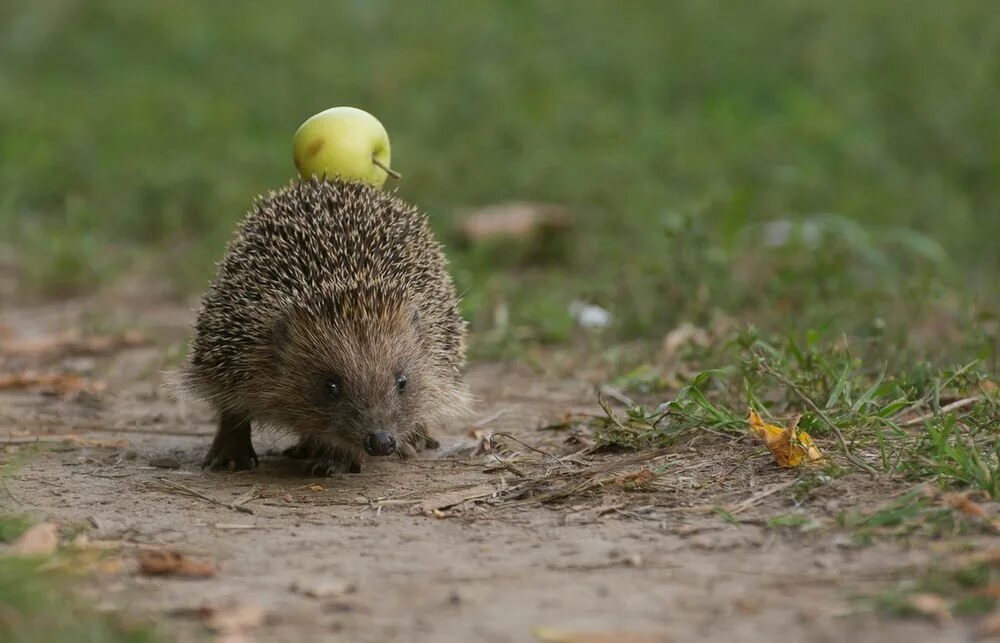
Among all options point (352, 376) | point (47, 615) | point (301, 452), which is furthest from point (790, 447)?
point (47, 615)

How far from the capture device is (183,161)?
1420cm

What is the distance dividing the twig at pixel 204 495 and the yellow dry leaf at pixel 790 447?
2374 mm


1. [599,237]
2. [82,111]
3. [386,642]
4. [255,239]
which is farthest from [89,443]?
[82,111]

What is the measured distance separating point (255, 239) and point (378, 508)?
192 centimetres

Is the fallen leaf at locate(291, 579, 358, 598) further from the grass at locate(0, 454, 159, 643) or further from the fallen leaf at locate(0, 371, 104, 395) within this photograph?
the fallen leaf at locate(0, 371, 104, 395)

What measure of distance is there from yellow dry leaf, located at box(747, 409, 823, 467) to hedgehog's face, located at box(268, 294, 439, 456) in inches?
74.9

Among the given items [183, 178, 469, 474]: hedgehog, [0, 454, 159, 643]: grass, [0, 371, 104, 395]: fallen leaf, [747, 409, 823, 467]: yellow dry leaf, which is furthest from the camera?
[0, 371, 104, 395]: fallen leaf

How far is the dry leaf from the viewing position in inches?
207

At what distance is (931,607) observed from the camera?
179 inches

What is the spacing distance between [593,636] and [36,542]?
2.25 metres

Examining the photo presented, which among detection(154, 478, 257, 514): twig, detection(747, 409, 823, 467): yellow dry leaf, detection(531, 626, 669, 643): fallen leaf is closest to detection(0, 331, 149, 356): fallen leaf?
detection(154, 478, 257, 514): twig

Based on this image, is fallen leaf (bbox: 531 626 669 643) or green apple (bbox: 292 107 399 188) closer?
fallen leaf (bbox: 531 626 669 643)

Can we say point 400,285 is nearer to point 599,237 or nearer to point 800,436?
point 800,436

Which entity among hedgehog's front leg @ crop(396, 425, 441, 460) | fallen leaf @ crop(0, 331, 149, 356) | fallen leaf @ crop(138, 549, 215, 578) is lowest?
fallen leaf @ crop(138, 549, 215, 578)
